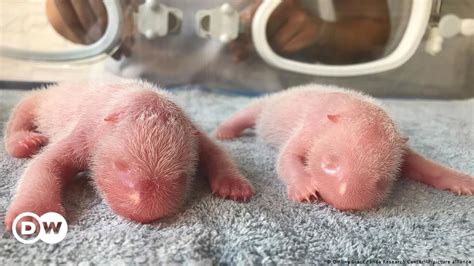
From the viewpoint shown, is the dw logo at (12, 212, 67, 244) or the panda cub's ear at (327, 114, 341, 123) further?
the panda cub's ear at (327, 114, 341, 123)

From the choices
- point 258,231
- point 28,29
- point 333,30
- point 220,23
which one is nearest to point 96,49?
point 28,29

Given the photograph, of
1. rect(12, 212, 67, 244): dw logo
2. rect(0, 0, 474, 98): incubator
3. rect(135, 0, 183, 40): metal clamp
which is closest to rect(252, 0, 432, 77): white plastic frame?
rect(0, 0, 474, 98): incubator

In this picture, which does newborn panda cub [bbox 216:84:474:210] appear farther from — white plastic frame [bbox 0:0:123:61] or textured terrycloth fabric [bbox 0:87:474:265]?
white plastic frame [bbox 0:0:123:61]

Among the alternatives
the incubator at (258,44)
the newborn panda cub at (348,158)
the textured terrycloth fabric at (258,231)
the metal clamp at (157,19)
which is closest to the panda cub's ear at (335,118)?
the newborn panda cub at (348,158)

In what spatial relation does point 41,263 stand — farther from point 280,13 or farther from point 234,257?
point 280,13

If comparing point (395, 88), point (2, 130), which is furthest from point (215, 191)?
point (395, 88)
